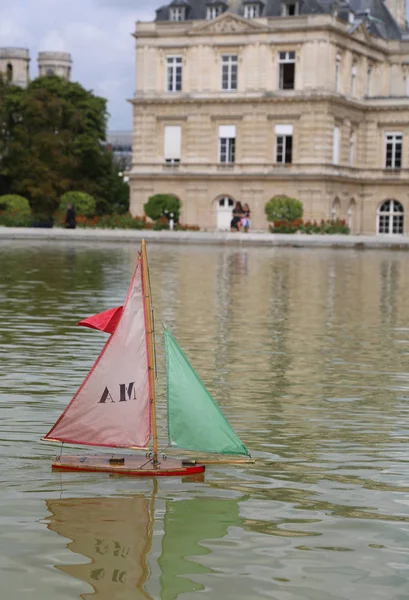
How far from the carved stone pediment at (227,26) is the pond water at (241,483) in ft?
172

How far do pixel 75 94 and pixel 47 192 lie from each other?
8.74 metres

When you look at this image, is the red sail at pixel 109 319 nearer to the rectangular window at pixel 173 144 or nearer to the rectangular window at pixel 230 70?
the rectangular window at pixel 230 70

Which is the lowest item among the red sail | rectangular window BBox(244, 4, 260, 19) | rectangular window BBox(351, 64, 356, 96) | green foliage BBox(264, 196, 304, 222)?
the red sail

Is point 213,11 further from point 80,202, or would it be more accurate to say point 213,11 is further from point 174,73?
point 80,202

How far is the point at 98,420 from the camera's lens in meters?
9.87

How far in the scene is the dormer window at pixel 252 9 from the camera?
74.6 metres

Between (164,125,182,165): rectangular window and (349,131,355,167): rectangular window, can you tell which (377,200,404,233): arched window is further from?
(164,125,182,165): rectangular window

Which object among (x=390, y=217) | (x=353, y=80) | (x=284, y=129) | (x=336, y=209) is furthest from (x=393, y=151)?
(x=284, y=129)

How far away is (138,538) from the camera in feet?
27.8

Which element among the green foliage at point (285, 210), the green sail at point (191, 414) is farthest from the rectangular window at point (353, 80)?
the green sail at point (191, 414)

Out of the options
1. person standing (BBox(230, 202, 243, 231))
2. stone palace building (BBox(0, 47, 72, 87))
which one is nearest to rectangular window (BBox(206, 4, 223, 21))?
person standing (BBox(230, 202, 243, 231))

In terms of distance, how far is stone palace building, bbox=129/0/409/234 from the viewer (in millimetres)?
73062

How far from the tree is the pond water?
56024 mm

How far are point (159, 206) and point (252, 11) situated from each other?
12.4 meters
